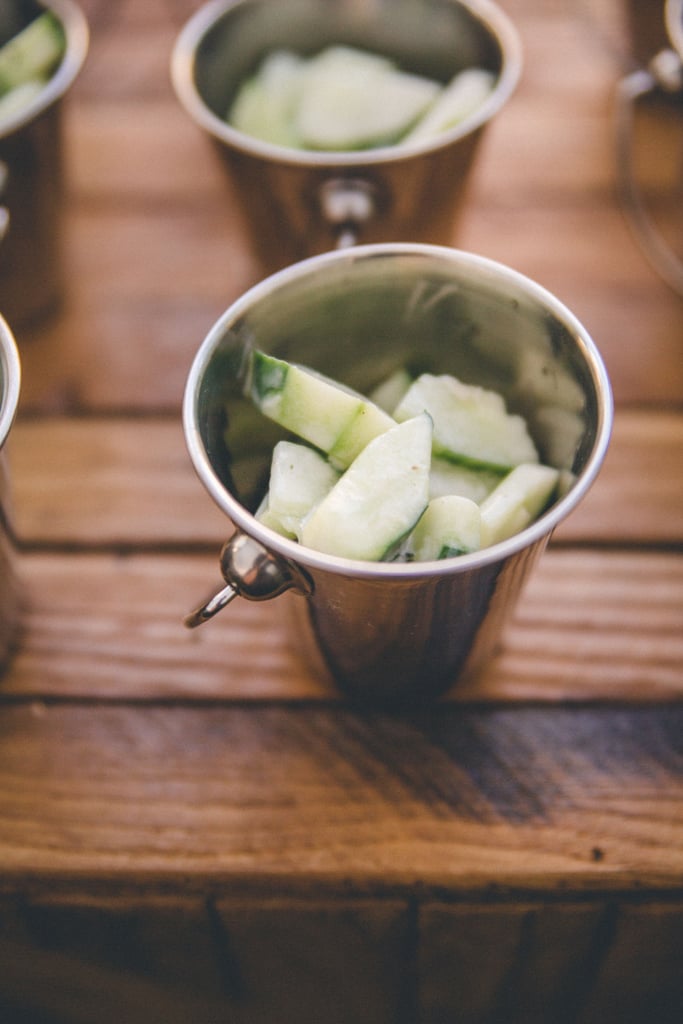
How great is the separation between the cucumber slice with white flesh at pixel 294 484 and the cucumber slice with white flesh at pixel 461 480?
0.05 meters

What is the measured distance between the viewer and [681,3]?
1.90 ft

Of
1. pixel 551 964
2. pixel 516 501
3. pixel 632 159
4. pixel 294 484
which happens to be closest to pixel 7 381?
pixel 294 484

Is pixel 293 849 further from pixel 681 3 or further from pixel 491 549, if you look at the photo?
pixel 681 3

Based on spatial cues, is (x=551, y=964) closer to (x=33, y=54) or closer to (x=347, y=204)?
(x=347, y=204)

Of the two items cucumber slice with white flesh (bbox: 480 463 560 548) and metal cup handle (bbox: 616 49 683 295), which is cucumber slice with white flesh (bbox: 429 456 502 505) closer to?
cucumber slice with white flesh (bbox: 480 463 560 548)

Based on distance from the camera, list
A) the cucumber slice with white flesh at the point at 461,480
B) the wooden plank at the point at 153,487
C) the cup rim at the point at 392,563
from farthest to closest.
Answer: the wooden plank at the point at 153,487
the cucumber slice with white flesh at the point at 461,480
the cup rim at the point at 392,563

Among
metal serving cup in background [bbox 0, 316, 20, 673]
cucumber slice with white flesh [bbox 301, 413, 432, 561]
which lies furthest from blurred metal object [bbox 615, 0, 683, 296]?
metal serving cup in background [bbox 0, 316, 20, 673]

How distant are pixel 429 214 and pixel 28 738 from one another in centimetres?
40

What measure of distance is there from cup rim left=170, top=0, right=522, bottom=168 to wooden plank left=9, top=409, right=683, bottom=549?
0.19 metres

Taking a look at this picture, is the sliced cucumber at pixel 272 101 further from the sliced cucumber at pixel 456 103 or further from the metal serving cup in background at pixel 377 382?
the metal serving cup in background at pixel 377 382

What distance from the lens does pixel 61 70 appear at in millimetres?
562

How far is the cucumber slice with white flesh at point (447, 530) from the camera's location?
15.1 inches

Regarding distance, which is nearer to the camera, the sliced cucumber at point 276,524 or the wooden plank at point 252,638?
the sliced cucumber at point 276,524

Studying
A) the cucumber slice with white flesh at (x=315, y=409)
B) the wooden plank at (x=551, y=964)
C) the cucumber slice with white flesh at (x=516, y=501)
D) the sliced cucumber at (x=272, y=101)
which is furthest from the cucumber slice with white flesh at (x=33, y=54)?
the wooden plank at (x=551, y=964)
